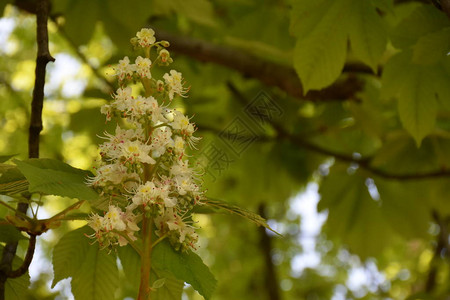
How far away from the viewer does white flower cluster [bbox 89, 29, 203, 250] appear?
2.48ft

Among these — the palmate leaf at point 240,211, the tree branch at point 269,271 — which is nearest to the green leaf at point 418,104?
the palmate leaf at point 240,211

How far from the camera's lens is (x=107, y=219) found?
752 millimetres

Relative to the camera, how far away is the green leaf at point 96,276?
0.98m

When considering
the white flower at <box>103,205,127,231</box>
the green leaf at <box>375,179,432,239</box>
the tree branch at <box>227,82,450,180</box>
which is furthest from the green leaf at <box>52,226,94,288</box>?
the green leaf at <box>375,179,432,239</box>

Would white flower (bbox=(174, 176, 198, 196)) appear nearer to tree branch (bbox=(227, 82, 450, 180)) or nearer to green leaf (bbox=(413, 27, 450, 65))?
green leaf (bbox=(413, 27, 450, 65))

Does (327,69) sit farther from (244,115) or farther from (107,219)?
(244,115)

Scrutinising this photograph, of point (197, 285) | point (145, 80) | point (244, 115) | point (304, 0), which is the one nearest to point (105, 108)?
point (145, 80)

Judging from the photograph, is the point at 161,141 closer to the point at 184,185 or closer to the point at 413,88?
the point at 184,185

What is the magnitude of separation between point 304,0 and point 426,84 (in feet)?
1.42

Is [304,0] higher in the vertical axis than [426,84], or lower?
higher

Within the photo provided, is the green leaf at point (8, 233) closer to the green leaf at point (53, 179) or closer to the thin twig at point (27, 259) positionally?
the thin twig at point (27, 259)

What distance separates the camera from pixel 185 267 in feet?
2.76

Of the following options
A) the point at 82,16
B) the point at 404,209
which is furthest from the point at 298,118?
the point at 82,16

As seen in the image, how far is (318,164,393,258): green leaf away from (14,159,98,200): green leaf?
2237 millimetres
